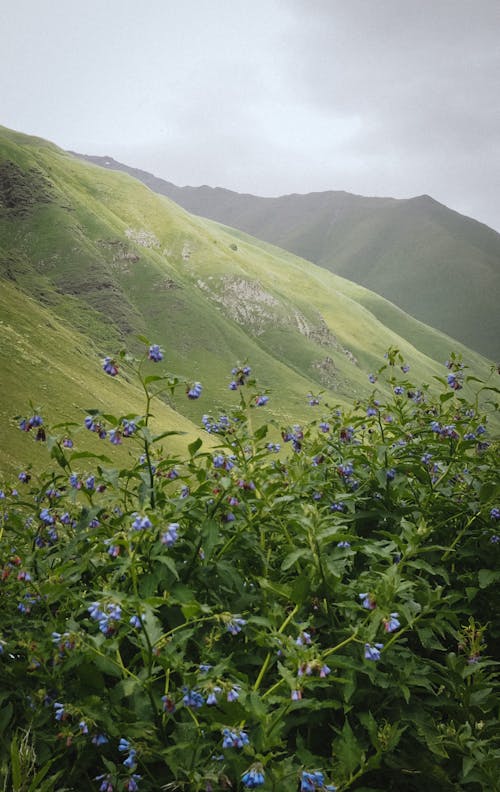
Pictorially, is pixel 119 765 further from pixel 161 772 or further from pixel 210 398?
pixel 210 398

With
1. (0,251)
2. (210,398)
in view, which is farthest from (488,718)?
(0,251)

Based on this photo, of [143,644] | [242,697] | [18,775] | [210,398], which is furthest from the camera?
[210,398]

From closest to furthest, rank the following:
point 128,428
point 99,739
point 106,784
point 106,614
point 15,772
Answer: point 15,772
point 106,784
point 106,614
point 99,739
point 128,428

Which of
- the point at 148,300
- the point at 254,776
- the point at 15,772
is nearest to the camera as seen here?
the point at 254,776

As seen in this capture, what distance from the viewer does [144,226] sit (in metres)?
194

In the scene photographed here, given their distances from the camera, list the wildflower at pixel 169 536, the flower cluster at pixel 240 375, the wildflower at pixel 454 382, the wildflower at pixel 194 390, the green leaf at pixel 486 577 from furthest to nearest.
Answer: the wildflower at pixel 454 382 → the flower cluster at pixel 240 375 → the wildflower at pixel 194 390 → the green leaf at pixel 486 577 → the wildflower at pixel 169 536

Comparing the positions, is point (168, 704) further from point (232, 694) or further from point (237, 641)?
point (237, 641)

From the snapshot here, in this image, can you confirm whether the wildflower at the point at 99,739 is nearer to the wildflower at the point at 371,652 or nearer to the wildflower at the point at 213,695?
the wildflower at the point at 213,695

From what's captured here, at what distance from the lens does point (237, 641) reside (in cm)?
422

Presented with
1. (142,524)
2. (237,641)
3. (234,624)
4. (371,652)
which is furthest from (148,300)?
(371,652)

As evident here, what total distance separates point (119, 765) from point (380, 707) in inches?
72.0

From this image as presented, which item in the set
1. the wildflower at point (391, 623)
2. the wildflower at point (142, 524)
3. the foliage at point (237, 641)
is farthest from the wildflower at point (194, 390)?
the wildflower at point (391, 623)

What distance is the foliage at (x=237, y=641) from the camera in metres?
3.28

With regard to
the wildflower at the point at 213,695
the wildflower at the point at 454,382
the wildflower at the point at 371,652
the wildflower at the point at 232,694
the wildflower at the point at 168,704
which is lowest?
the wildflower at the point at 168,704
